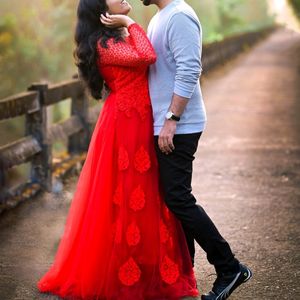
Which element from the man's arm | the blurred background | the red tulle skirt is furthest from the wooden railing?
the blurred background

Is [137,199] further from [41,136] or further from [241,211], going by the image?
[41,136]

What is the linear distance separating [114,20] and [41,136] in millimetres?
3347

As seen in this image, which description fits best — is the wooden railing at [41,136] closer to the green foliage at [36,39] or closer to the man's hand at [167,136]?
the man's hand at [167,136]

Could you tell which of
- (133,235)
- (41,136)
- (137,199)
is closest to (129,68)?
(137,199)

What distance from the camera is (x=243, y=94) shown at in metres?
17.0

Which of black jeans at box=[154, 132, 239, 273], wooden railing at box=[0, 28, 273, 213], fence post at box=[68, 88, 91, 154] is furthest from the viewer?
fence post at box=[68, 88, 91, 154]

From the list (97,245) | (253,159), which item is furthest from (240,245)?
(253,159)

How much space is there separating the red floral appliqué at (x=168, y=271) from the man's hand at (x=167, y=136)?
0.70m

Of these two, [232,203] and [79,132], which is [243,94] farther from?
[232,203]

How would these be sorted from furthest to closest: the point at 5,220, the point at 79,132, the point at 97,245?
the point at 79,132 → the point at 5,220 → the point at 97,245

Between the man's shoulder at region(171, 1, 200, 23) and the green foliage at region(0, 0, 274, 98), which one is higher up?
the man's shoulder at region(171, 1, 200, 23)

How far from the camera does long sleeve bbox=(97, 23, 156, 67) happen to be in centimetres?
370

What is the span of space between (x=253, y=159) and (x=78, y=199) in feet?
16.2

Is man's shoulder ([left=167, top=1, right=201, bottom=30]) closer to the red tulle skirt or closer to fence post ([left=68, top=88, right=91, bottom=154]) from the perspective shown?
the red tulle skirt
